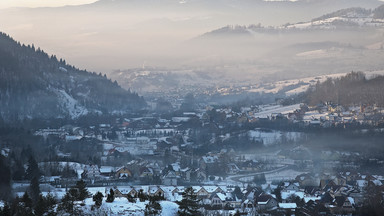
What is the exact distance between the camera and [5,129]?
69.8 meters

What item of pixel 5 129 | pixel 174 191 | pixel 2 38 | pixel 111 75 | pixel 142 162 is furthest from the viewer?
pixel 111 75

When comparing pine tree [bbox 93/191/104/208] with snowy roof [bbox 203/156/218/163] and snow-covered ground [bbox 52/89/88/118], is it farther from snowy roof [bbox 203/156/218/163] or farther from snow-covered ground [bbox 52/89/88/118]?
snow-covered ground [bbox 52/89/88/118]

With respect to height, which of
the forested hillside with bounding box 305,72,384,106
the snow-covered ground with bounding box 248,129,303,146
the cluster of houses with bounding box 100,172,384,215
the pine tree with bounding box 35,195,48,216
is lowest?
the snow-covered ground with bounding box 248,129,303,146

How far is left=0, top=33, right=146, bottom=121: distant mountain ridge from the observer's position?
86562mm

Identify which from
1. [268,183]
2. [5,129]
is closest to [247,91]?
[5,129]

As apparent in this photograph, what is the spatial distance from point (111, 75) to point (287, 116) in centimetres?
9427

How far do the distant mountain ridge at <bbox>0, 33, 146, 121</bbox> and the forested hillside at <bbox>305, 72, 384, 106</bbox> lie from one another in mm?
22873

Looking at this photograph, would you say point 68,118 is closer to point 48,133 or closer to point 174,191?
point 48,133

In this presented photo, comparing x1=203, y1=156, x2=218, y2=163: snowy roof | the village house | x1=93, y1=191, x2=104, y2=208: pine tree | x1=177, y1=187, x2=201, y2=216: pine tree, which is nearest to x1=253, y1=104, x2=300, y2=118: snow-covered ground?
x1=203, y1=156, x2=218, y2=163: snowy roof

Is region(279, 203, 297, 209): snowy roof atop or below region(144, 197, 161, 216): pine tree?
below

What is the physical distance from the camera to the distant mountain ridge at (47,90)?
86.6 metres

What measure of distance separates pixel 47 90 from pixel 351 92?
108 ft

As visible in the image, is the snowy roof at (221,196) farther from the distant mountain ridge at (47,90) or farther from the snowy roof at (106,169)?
the distant mountain ridge at (47,90)

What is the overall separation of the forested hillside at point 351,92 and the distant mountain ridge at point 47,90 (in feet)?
75.0
